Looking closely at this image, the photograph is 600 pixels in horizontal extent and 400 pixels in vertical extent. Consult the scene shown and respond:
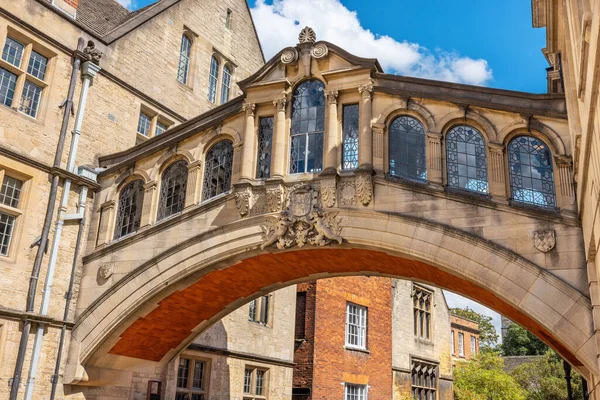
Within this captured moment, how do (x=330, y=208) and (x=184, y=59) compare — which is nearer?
(x=330, y=208)

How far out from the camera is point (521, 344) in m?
57.4

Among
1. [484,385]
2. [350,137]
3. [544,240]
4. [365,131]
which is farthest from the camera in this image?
[484,385]

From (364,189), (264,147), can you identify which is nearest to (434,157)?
(364,189)

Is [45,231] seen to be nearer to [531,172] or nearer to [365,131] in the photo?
[365,131]

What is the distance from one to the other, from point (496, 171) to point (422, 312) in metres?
19.3

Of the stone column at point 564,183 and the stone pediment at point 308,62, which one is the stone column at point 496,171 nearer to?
the stone column at point 564,183

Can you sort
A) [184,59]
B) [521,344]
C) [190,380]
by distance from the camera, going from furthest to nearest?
[521,344] < [184,59] < [190,380]

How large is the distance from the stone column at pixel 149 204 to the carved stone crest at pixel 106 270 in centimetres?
111

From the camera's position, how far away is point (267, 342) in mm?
18953

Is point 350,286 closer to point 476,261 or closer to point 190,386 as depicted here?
point 190,386

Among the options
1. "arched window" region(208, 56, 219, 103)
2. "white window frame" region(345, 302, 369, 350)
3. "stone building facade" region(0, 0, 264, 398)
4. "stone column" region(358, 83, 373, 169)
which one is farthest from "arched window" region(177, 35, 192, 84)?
"white window frame" region(345, 302, 369, 350)

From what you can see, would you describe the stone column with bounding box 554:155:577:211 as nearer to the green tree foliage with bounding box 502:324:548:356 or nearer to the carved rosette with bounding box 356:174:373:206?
the carved rosette with bounding box 356:174:373:206

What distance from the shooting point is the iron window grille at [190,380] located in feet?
53.5

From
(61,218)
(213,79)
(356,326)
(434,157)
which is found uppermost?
(213,79)
